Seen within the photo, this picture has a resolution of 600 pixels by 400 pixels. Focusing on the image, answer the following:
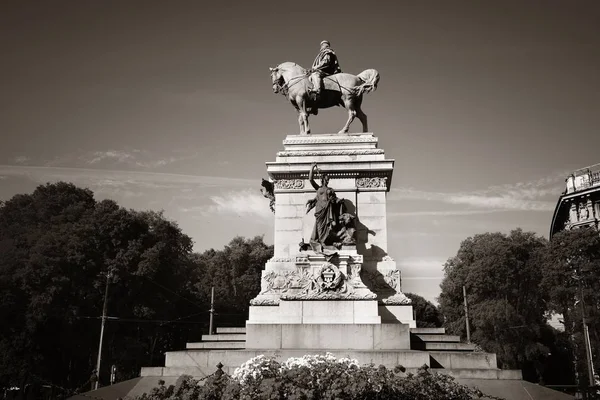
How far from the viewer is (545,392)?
13.2m

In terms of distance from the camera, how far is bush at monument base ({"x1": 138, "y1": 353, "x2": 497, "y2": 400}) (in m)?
10.3

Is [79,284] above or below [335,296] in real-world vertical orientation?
above

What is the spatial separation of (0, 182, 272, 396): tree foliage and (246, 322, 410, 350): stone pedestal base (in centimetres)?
2161

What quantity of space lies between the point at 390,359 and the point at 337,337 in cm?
200

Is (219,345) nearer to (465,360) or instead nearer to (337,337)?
(337,337)

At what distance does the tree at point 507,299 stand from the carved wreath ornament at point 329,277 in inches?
1145

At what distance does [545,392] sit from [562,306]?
3054 cm

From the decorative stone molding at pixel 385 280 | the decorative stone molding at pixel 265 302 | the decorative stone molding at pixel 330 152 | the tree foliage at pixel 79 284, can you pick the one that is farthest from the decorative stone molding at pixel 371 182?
the tree foliage at pixel 79 284

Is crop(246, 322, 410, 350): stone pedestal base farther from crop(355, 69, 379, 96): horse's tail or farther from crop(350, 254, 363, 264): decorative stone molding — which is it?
crop(355, 69, 379, 96): horse's tail

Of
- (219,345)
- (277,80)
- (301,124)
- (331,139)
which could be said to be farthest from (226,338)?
(277,80)

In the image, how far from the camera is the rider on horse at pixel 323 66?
2208 centimetres

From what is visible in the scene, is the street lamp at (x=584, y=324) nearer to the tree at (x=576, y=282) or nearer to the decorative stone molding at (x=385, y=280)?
the tree at (x=576, y=282)

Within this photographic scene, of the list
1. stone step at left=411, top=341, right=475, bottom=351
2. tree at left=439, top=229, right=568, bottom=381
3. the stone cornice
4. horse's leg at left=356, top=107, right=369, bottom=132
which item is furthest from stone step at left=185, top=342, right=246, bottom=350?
tree at left=439, top=229, right=568, bottom=381

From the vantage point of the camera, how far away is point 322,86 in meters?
22.2
